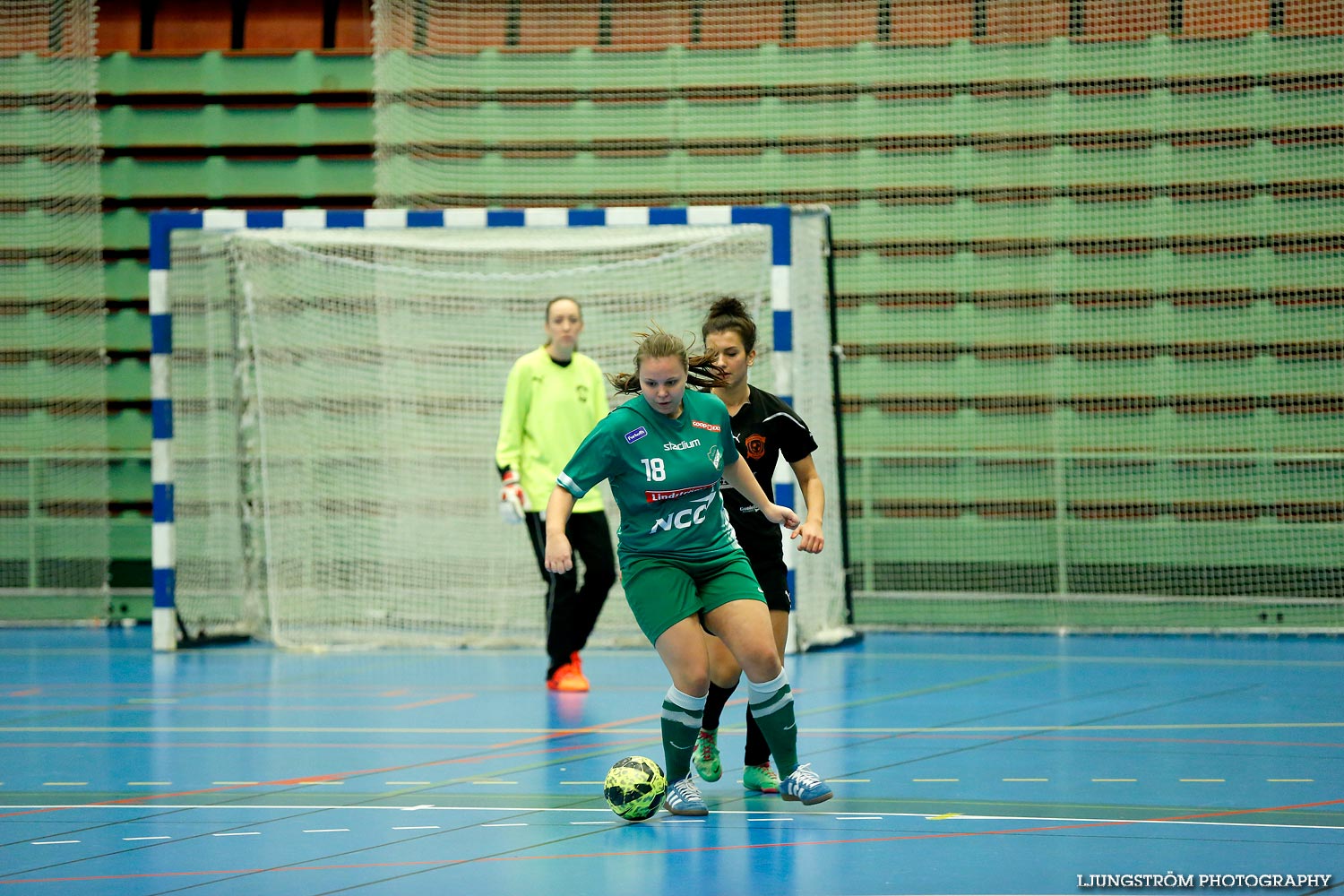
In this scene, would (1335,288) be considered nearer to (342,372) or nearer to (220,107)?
(342,372)

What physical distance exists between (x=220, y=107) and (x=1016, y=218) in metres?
6.76

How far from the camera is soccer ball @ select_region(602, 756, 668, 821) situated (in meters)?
4.66

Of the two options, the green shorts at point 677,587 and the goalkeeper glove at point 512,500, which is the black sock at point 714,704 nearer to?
the green shorts at point 677,587

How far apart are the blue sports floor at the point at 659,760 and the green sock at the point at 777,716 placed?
7.0 inches

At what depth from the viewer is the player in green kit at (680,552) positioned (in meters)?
4.80

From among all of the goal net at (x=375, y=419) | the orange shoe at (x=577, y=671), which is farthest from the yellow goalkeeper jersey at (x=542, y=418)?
the goal net at (x=375, y=419)

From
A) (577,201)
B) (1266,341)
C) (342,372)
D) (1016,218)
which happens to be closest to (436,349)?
(342,372)

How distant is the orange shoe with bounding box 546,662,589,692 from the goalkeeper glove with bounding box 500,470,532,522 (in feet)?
2.70

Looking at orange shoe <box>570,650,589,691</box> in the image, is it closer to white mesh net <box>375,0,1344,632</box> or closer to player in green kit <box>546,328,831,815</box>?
player in green kit <box>546,328,831,815</box>

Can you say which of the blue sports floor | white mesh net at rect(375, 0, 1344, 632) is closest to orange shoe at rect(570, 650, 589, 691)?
the blue sports floor

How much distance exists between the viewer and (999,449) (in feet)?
38.2

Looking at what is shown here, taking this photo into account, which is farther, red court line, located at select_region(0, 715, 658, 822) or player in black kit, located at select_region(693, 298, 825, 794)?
player in black kit, located at select_region(693, 298, 825, 794)

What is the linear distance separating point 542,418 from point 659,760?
284 cm

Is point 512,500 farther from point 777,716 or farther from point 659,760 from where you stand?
point 777,716
